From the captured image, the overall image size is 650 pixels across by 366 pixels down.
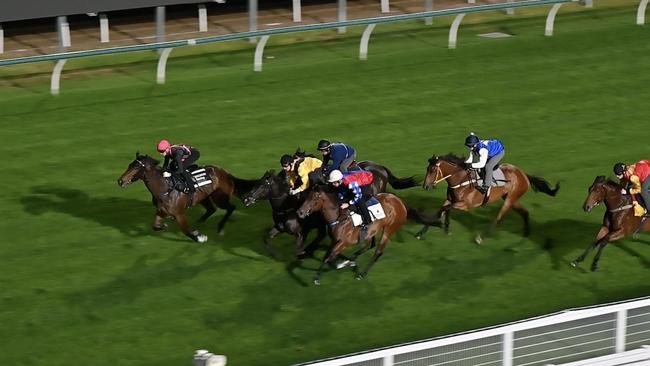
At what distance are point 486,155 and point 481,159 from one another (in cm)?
7

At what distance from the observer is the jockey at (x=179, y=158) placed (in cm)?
1502

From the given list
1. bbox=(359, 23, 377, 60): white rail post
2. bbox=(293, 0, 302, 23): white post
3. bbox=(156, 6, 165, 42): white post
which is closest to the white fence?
bbox=(359, 23, 377, 60): white rail post

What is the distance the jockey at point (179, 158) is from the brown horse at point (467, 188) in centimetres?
274

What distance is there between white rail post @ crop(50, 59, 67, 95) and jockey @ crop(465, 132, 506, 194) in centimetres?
829

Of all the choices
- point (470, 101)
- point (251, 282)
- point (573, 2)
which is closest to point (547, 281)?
point (251, 282)

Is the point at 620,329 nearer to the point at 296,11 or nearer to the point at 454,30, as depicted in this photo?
the point at 454,30

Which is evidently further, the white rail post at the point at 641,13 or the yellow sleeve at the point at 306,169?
the white rail post at the point at 641,13

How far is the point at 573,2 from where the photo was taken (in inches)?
1057

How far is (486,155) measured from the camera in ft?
49.6

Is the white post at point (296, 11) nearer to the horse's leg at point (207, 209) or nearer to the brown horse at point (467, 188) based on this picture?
the horse's leg at point (207, 209)

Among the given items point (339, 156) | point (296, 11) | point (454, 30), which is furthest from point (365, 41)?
point (339, 156)

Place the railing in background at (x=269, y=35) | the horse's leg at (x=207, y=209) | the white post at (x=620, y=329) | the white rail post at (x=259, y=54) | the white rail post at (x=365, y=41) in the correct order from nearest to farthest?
the white post at (x=620, y=329)
the horse's leg at (x=207, y=209)
the railing in background at (x=269, y=35)
the white rail post at (x=259, y=54)
the white rail post at (x=365, y=41)

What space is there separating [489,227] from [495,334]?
496cm

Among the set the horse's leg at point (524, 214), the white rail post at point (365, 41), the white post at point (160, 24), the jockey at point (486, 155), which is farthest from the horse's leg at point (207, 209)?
the white rail post at point (365, 41)
